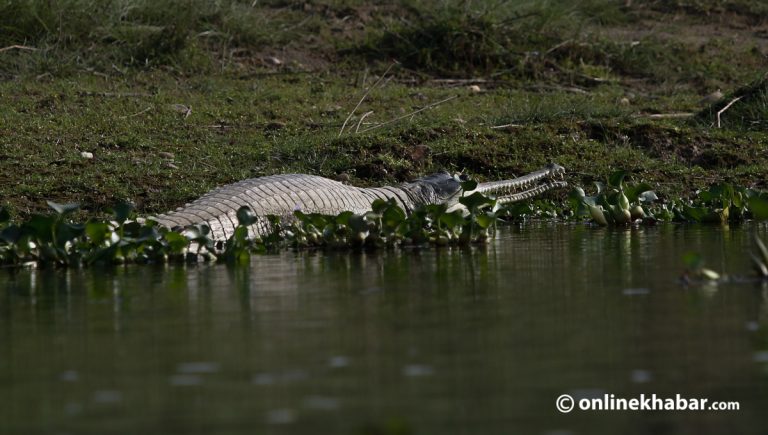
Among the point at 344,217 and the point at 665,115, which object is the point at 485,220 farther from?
the point at 665,115

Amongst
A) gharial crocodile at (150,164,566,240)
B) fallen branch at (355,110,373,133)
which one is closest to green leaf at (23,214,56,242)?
gharial crocodile at (150,164,566,240)

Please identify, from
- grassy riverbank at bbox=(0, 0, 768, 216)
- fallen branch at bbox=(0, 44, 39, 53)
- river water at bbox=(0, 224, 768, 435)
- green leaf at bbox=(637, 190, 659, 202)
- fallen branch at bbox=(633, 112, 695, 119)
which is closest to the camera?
river water at bbox=(0, 224, 768, 435)

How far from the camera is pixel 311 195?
25.7 feet

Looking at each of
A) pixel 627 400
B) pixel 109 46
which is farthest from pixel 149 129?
pixel 627 400

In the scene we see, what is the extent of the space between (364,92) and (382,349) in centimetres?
839

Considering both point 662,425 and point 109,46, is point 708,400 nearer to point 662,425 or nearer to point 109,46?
point 662,425

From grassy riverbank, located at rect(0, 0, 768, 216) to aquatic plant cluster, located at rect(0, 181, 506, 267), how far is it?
197 centimetres

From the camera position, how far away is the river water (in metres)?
2.59

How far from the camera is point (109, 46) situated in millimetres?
11594

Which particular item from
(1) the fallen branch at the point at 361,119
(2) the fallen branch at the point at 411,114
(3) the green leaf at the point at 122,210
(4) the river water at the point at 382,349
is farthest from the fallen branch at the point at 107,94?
(4) the river water at the point at 382,349

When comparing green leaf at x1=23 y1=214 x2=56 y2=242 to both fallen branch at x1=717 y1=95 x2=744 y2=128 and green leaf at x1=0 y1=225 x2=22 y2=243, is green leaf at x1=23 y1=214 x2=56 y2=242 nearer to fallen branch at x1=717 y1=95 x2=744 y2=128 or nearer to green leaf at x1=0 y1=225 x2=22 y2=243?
green leaf at x1=0 y1=225 x2=22 y2=243

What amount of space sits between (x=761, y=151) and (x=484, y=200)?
167 inches

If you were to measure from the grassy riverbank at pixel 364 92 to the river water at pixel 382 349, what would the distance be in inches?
146

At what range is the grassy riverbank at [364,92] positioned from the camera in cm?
915
